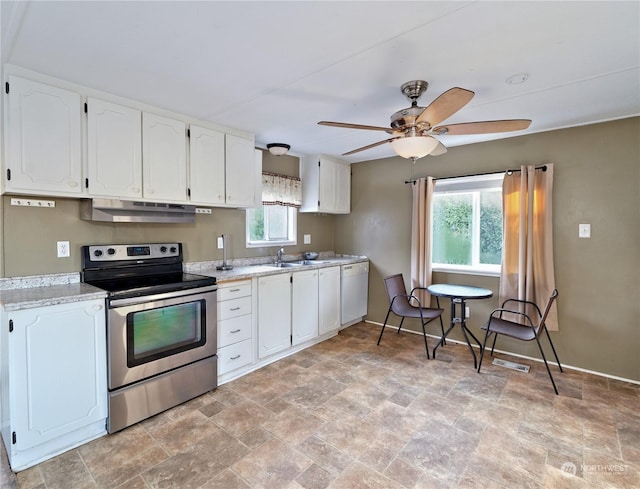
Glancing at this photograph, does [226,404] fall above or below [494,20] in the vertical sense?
below

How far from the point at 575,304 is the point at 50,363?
4.28 meters

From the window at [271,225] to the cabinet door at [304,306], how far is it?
741 mm

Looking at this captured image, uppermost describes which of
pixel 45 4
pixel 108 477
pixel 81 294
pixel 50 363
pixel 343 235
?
pixel 45 4

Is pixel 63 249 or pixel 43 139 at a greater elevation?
pixel 43 139

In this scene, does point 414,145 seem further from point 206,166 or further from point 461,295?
point 206,166

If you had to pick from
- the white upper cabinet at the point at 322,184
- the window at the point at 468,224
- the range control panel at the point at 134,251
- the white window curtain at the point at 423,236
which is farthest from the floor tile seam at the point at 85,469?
the window at the point at 468,224

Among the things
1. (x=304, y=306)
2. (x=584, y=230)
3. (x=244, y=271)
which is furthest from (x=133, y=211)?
(x=584, y=230)

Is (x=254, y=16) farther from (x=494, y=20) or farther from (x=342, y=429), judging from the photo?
(x=342, y=429)

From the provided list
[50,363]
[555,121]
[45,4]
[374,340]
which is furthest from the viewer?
[374,340]

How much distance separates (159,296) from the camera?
7.69 feet

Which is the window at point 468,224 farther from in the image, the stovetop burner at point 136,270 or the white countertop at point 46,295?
the white countertop at point 46,295

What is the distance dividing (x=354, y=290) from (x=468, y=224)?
1.65 meters

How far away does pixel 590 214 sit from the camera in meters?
3.07

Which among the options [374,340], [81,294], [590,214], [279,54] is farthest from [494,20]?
[374,340]
